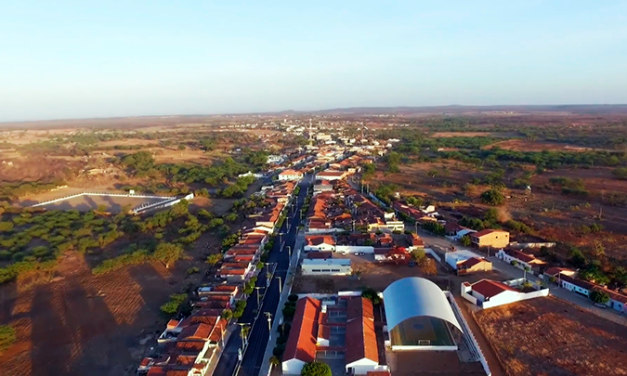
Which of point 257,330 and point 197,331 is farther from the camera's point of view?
point 257,330

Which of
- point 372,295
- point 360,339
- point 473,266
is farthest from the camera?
point 473,266

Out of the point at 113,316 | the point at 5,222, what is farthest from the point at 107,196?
the point at 113,316

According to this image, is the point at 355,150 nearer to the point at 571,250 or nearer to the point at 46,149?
the point at 571,250

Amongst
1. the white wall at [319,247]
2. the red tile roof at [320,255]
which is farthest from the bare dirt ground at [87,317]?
the white wall at [319,247]

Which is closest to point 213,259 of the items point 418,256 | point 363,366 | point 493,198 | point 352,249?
point 352,249

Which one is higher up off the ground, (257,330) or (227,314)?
(227,314)

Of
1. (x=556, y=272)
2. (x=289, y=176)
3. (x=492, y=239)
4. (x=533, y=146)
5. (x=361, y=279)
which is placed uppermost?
(x=533, y=146)

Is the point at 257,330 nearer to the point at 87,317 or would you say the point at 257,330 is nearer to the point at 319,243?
the point at 87,317
